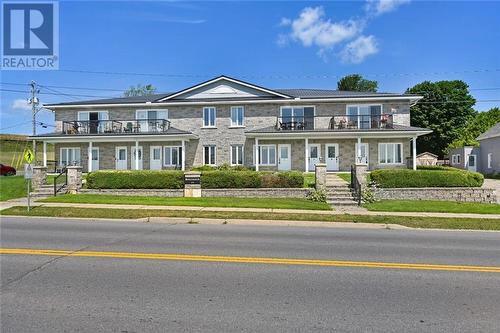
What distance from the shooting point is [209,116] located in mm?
32906

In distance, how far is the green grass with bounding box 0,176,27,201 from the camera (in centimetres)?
2050

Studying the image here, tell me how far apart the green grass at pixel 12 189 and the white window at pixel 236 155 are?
15044 mm

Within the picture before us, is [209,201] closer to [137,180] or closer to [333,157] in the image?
[137,180]

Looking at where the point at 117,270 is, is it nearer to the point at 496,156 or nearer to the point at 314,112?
the point at 314,112

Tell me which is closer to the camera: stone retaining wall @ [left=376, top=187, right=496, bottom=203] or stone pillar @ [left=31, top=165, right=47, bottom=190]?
stone retaining wall @ [left=376, top=187, right=496, bottom=203]

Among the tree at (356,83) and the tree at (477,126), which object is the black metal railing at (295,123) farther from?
the tree at (356,83)

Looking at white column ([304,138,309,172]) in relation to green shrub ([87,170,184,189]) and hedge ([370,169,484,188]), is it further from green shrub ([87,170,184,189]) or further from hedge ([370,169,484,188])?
green shrub ([87,170,184,189])

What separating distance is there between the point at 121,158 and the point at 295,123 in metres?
15.1

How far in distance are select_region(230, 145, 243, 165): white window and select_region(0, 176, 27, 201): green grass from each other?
49.4 feet

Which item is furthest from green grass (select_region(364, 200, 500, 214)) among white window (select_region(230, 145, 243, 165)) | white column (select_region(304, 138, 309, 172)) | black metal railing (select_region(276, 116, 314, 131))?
white window (select_region(230, 145, 243, 165))

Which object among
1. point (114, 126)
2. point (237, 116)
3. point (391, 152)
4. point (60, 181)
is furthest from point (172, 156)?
point (391, 152)

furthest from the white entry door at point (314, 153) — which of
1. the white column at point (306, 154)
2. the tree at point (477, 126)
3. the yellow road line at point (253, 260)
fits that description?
the tree at point (477, 126)

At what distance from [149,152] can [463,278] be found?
29.8 meters

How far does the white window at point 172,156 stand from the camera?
3316cm
